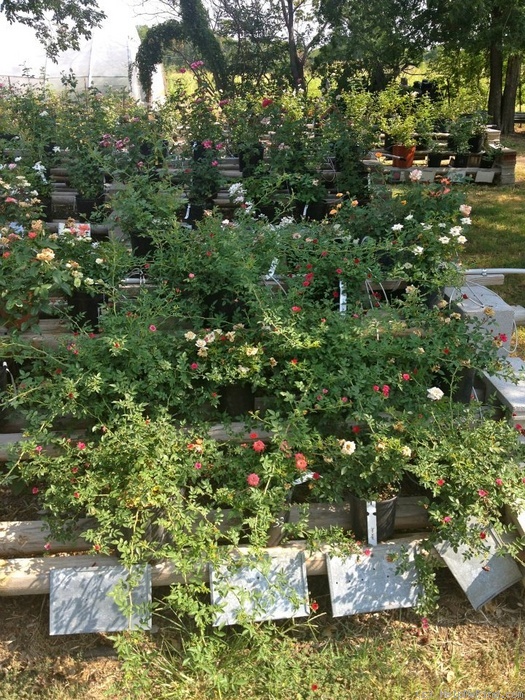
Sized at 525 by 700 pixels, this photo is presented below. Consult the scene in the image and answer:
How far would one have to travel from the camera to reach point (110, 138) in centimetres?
478

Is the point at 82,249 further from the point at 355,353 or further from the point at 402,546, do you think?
the point at 402,546

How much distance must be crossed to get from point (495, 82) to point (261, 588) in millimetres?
10750

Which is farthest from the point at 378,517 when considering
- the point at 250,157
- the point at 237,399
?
the point at 250,157

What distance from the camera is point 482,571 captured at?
90.0 inches

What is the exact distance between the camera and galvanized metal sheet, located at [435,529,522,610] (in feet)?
7.40

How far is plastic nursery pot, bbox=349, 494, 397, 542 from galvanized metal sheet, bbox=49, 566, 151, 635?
0.78 m

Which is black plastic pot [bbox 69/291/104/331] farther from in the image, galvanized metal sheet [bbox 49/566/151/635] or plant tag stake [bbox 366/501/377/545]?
plant tag stake [bbox 366/501/377/545]

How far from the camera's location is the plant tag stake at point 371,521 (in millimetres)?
2281

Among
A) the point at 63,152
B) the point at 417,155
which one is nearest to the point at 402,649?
the point at 63,152

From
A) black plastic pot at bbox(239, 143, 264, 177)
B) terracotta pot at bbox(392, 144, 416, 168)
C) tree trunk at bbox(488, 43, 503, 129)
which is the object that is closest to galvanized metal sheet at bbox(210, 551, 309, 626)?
black plastic pot at bbox(239, 143, 264, 177)

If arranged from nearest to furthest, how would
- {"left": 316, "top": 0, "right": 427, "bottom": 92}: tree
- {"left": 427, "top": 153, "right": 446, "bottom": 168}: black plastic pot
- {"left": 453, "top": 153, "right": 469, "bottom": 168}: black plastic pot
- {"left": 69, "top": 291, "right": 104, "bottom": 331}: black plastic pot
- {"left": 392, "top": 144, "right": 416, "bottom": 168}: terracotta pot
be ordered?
{"left": 69, "top": 291, "right": 104, "bottom": 331}: black plastic pot
{"left": 392, "top": 144, "right": 416, "bottom": 168}: terracotta pot
{"left": 453, "top": 153, "right": 469, "bottom": 168}: black plastic pot
{"left": 427, "top": 153, "right": 446, "bottom": 168}: black plastic pot
{"left": 316, "top": 0, "right": 427, "bottom": 92}: tree

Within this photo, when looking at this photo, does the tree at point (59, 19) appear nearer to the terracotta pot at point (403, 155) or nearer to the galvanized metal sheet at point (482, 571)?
the terracotta pot at point (403, 155)

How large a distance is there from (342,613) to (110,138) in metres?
3.87

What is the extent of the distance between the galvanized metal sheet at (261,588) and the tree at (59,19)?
11.8m
